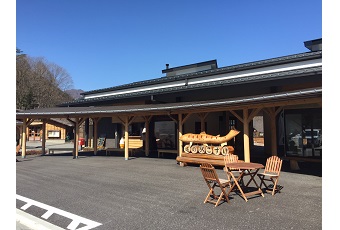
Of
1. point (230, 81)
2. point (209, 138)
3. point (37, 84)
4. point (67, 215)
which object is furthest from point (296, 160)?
point (37, 84)

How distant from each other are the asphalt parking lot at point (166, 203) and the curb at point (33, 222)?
162 millimetres

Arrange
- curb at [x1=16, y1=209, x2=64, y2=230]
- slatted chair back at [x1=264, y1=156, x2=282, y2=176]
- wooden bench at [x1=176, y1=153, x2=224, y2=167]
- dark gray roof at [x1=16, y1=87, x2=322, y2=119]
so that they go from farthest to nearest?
wooden bench at [x1=176, y1=153, x2=224, y2=167]
dark gray roof at [x1=16, y1=87, x2=322, y2=119]
slatted chair back at [x1=264, y1=156, x2=282, y2=176]
curb at [x1=16, y1=209, x2=64, y2=230]

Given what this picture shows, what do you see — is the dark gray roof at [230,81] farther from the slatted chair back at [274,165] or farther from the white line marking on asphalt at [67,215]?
the white line marking on asphalt at [67,215]

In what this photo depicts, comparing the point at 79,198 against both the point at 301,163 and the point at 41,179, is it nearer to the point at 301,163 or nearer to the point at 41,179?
the point at 41,179

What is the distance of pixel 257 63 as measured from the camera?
561 inches

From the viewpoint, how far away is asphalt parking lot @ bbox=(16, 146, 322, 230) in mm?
4723

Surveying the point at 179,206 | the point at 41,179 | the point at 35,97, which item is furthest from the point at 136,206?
the point at 35,97

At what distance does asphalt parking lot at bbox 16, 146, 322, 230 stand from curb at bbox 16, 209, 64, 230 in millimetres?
162

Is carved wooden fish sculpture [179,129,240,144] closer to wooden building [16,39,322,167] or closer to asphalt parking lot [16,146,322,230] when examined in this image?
wooden building [16,39,322,167]

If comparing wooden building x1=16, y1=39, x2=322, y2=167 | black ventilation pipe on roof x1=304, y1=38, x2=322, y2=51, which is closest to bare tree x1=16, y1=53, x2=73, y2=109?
wooden building x1=16, y1=39, x2=322, y2=167

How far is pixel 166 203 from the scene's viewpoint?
6.03 meters

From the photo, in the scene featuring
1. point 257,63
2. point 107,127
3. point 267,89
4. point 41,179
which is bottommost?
point 41,179

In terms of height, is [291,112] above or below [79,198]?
above
